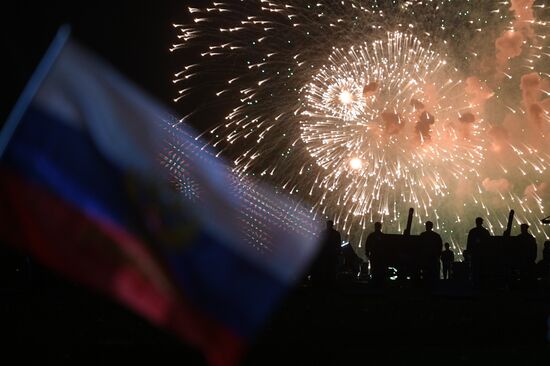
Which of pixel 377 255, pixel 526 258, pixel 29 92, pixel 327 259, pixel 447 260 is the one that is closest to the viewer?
pixel 29 92

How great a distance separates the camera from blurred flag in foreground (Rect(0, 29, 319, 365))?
10.9m

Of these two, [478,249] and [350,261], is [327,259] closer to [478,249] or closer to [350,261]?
[478,249]

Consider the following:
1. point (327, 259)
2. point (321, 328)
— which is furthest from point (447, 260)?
point (321, 328)

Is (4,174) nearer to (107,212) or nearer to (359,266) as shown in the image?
(107,212)

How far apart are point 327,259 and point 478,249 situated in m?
3.05

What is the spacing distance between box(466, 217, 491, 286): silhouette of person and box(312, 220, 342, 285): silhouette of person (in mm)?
2686

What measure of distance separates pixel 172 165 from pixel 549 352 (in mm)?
6822

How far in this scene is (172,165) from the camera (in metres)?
14.8

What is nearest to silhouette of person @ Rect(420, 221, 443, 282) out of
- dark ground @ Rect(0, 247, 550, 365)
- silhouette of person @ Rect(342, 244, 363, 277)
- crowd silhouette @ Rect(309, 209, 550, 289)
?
crowd silhouette @ Rect(309, 209, 550, 289)

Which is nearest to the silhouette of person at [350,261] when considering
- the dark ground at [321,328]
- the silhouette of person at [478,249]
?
the silhouette of person at [478,249]

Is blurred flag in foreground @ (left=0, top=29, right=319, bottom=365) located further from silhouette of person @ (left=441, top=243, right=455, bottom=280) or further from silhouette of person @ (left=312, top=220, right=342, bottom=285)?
silhouette of person @ (left=441, top=243, right=455, bottom=280)

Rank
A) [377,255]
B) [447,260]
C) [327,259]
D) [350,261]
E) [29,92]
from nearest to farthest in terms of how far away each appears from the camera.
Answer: [29,92]
[327,259]
[377,255]
[447,260]
[350,261]

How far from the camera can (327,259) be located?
16422 mm

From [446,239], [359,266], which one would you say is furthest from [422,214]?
[359,266]
